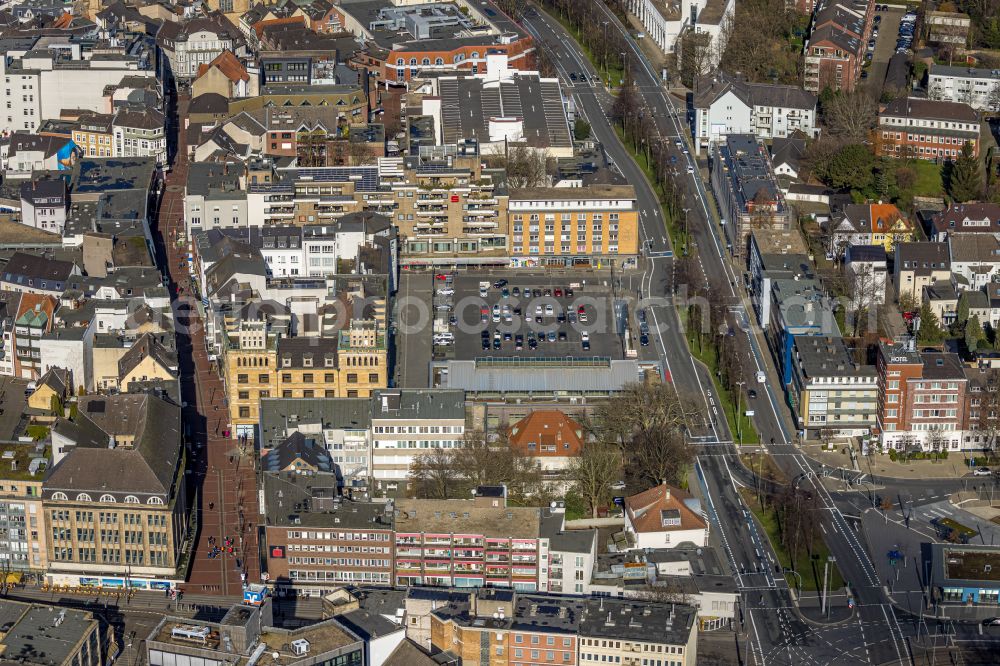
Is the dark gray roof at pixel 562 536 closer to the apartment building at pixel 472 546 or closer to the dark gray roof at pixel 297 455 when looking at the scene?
the apartment building at pixel 472 546

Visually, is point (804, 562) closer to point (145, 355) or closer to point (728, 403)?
point (728, 403)

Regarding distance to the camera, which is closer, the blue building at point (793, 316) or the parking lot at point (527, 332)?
the blue building at point (793, 316)

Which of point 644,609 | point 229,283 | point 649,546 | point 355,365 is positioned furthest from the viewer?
point 229,283

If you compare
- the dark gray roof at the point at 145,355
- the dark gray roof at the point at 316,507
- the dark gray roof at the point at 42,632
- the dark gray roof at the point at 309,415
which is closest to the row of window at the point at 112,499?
the dark gray roof at the point at 316,507

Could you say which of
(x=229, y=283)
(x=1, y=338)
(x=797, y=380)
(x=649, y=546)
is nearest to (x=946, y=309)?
(x=797, y=380)

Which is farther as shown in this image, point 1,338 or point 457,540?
point 1,338

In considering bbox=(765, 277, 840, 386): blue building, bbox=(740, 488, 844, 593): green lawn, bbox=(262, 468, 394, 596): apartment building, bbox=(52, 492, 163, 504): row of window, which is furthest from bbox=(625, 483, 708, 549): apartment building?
bbox=(52, 492, 163, 504): row of window

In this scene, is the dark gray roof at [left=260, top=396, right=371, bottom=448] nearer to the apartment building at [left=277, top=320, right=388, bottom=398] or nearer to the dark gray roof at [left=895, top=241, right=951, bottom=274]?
the apartment building at [left=277, top=320, right=388, bottom=398]

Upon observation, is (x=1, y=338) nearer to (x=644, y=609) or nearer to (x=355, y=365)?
(x=355, y=365)
